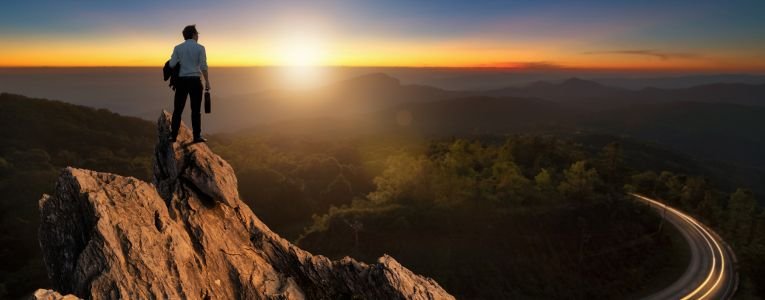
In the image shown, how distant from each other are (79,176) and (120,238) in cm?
259

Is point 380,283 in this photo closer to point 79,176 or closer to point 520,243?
point 79,176

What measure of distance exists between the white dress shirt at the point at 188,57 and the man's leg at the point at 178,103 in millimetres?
381

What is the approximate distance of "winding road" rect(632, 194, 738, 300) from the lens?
57.3m

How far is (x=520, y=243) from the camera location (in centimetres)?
6444

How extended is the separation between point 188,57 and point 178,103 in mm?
1689

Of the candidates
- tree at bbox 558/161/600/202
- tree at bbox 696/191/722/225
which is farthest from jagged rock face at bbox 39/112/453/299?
tree at bbox 696/191/722/225

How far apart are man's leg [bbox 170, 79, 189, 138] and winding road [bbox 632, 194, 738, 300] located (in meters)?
69.9

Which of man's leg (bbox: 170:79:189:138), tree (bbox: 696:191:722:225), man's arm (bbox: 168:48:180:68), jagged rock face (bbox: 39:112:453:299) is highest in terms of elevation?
man's arm (bbox: 168:48:180:68)

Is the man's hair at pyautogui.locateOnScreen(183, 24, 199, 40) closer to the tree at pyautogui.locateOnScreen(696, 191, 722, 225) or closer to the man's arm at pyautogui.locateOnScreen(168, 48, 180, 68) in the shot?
the man's arm at pyautogui.locateOnScreen(168, 48, 180, 68)

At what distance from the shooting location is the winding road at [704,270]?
5728 centimetres

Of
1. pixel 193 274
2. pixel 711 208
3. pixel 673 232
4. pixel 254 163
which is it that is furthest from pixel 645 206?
pixel 254 163

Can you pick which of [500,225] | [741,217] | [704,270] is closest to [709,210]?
[741,217]

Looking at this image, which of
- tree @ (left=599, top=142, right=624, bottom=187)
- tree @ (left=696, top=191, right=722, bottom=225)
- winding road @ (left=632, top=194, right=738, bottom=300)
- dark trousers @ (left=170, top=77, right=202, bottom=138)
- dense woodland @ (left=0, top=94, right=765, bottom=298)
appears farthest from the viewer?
tree @ (left=599, top=142, right=624, bottom=187)

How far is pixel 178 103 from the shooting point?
12609mm
